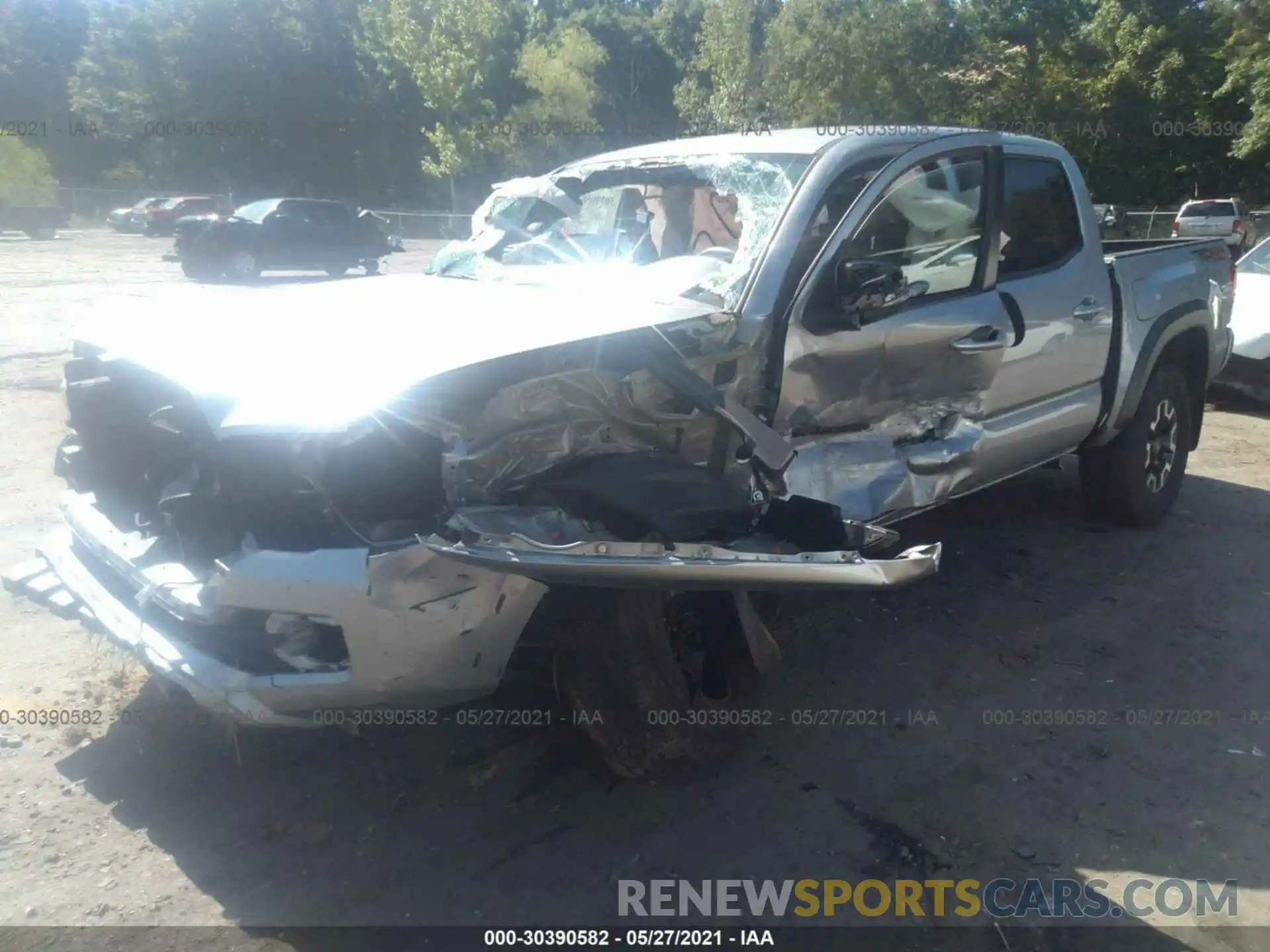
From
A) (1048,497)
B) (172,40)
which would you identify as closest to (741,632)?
(1048,497)

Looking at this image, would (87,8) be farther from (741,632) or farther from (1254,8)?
(741,632)

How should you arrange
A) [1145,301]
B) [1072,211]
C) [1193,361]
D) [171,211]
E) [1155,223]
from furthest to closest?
[171,211] < [1155,223] < [1193,361] < [1145,301] < [1072,211]

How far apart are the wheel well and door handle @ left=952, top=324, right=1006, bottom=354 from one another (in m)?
1.84

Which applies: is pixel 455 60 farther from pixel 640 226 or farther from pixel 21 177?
pixel 640 226

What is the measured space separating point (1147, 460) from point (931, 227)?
7.46 feet

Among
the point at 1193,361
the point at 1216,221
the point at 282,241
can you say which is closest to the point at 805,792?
the point at 1193,361

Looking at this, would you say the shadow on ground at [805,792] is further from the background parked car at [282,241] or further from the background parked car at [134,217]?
the background parked car at [134,217]

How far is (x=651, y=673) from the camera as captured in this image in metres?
2.95

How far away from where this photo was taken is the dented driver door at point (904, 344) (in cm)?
353

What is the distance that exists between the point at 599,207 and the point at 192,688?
2.77m

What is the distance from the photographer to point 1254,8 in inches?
1071

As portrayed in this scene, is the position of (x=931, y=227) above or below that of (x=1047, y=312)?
above

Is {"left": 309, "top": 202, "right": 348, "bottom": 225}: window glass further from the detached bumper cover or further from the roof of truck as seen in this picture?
the detached bumper cover

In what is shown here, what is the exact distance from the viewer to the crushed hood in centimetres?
266
